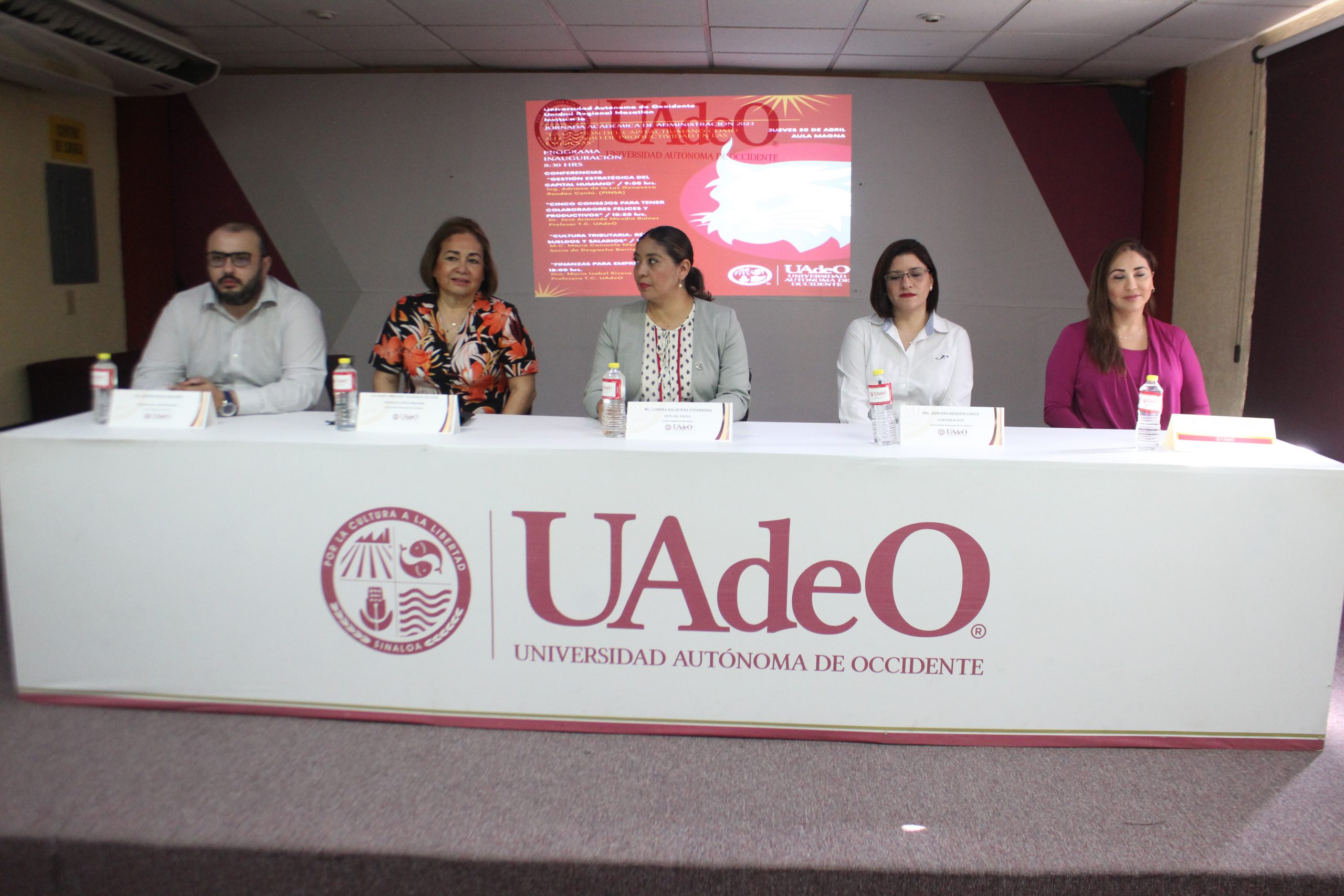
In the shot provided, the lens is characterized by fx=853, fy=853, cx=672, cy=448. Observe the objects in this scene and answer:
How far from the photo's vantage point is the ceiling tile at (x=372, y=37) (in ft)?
13.5

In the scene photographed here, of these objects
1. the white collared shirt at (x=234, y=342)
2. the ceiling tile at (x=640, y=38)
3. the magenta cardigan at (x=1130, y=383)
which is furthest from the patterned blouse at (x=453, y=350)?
the ceiling tile at (x=640, y=38)

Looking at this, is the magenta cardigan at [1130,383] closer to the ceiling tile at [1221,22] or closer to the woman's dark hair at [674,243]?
the woman's dark hair at [674,243]

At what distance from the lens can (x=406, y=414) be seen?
197 centimetres


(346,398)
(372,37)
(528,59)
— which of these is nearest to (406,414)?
(346,398)

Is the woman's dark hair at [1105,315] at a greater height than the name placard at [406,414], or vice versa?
the woman's dark hair at [1105,315]

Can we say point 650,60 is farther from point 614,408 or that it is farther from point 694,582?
point 694,582

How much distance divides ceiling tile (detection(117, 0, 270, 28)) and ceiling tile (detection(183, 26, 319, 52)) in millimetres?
89

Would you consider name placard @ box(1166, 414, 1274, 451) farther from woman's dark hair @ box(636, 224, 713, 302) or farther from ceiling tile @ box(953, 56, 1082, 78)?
ceiling tile @ box(953, 56, 1082, 78)

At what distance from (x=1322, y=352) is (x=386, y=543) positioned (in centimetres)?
384

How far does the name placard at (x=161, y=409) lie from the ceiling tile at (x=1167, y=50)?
4.38 m

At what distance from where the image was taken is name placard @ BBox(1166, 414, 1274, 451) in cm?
180

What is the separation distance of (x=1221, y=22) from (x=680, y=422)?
3.63 meters

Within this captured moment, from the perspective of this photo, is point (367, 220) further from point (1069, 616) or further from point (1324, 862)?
point (1324, 862)

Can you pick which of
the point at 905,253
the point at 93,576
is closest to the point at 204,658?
the point at 93,576
